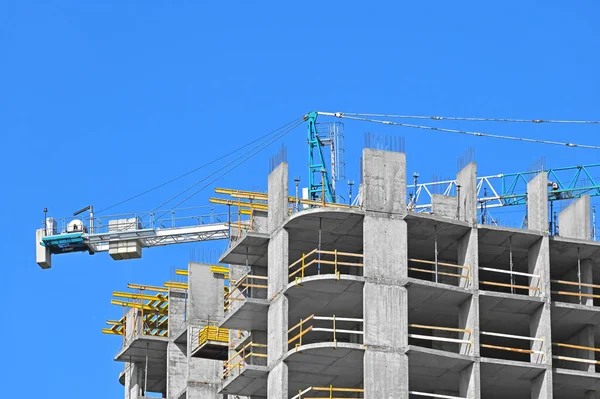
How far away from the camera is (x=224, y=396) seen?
354ft

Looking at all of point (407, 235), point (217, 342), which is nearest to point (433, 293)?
point (407, 235)

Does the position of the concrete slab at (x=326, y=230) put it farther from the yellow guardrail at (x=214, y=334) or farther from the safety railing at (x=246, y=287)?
the yellow guardrail at (x=214, y=334)

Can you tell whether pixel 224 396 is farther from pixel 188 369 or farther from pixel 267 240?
pixel 267 240

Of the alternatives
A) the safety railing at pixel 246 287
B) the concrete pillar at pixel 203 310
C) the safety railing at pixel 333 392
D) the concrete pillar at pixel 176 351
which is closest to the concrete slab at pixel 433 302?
the safety railing at pixel 333 392

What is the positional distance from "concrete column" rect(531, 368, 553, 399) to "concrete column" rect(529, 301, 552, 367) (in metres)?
0.53

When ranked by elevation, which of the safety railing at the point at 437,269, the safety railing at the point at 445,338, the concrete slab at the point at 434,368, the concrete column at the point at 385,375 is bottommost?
the concrete column at the point at 385,375

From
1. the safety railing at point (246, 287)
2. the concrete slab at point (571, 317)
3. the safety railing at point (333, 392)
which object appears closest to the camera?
the safety railing at point (333, 392)

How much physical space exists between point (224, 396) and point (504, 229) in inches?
800

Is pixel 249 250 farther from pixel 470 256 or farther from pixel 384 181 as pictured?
pixel 470 256

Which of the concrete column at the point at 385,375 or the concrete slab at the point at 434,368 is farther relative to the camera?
the concrete slab at the point at 434,368

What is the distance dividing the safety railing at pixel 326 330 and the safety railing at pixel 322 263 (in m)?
2.15

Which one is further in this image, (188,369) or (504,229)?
(188,369)

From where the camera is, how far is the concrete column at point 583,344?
96875 mm

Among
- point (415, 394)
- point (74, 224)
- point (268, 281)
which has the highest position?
point (74, 224)
